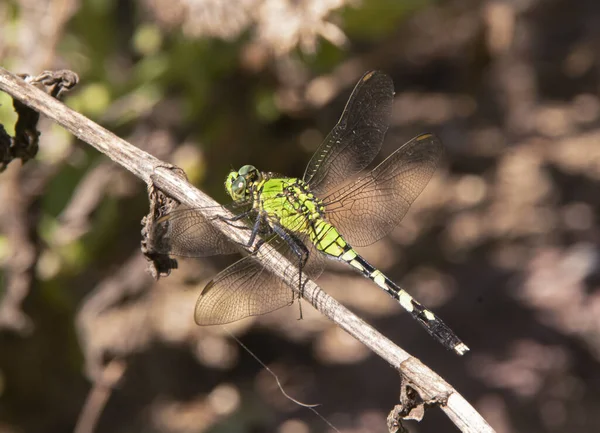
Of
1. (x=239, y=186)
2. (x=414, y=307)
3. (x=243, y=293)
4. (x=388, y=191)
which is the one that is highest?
(x=388, y=191)

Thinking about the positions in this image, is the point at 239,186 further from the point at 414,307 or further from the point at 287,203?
the point at 414,307

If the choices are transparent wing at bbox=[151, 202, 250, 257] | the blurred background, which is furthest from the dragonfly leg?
the blurred background

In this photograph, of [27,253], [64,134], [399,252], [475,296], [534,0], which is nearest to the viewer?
[27,253]

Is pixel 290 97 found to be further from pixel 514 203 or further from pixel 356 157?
pixel 514 203

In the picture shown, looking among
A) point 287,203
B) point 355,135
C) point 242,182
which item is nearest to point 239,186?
point 242,182

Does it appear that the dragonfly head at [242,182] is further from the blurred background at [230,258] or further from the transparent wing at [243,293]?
the blurred background at [230,258]

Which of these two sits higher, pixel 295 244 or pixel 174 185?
pixel 295 244

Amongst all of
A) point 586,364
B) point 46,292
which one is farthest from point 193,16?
point 586,364

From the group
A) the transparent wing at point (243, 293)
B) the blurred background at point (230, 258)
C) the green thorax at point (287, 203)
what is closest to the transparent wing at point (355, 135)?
the green thorax at point (287, 203)
